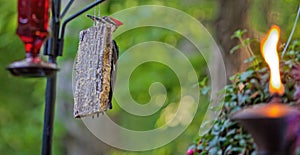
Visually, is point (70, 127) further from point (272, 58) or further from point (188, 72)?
point (272, 58)

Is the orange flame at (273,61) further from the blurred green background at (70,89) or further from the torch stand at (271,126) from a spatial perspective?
the blurred green background at (70,89)

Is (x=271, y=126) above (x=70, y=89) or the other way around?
the other way around

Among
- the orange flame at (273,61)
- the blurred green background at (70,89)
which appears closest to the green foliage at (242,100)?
the orange flame at (273,61)

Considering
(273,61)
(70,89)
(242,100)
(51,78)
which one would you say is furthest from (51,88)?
(70,89)

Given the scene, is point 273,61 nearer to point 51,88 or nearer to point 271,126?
point 271,126

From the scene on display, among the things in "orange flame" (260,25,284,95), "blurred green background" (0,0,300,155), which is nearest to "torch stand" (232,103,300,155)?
"orange flame" (260,25,284,95)
